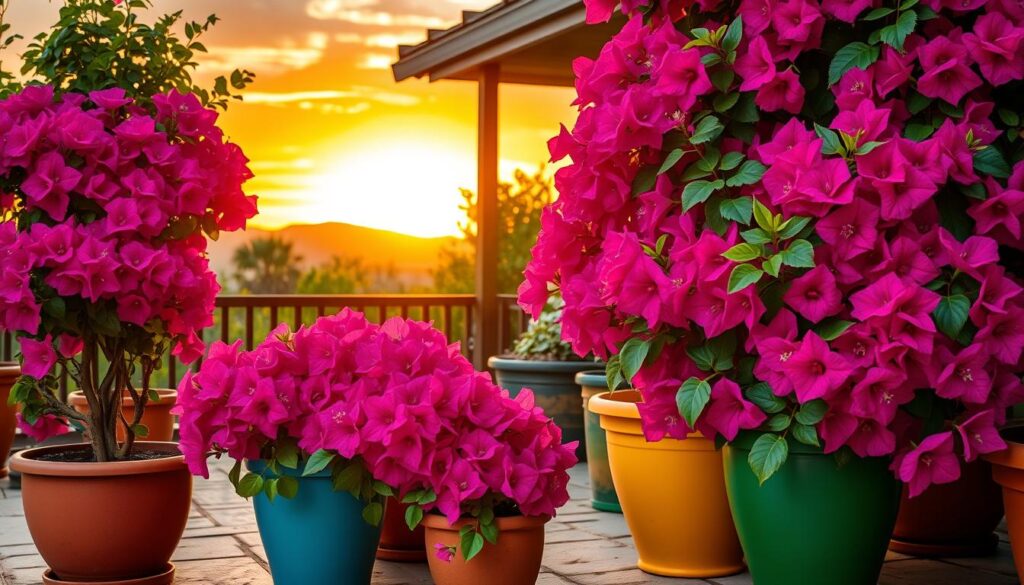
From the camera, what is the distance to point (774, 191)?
92.4 inches

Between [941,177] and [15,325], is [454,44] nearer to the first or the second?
[15,325]

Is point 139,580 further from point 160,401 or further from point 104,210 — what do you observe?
point 160,401

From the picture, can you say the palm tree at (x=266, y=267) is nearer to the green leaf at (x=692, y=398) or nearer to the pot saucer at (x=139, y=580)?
the pot saucer at (x=139, y=580)

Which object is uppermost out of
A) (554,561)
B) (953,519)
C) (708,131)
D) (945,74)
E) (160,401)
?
(945,74)

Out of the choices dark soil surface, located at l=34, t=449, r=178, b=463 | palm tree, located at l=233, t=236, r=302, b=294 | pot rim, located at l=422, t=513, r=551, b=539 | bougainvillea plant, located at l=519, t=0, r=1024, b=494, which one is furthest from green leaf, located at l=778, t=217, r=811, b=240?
palm tree, located at l=233, t=236, r=302, b=294

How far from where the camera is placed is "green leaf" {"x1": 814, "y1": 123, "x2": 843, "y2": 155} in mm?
2312

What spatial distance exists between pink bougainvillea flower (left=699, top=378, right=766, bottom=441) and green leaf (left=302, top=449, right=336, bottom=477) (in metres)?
0.86

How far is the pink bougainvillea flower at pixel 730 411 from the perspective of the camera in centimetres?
241

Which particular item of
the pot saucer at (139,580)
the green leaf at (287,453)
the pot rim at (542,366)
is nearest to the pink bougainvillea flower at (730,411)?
the green leaf at (287,453)

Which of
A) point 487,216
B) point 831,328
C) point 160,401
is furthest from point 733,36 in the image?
point 487,216

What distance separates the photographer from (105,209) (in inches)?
121

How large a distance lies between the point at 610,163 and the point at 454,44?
3877 mm

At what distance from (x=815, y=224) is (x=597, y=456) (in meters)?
1.99

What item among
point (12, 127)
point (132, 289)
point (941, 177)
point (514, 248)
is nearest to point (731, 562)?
point (941, 177)
